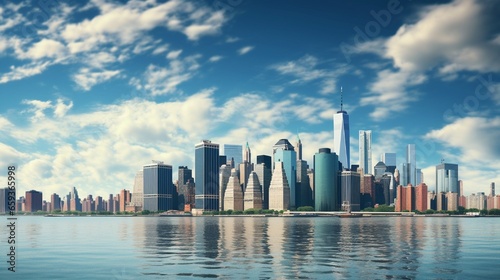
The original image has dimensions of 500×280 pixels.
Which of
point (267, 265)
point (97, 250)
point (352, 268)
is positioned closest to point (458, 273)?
point (352, 268)

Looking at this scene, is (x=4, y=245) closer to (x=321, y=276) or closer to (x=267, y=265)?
(x=267, y=265)

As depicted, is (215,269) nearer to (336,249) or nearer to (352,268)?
(352,268)

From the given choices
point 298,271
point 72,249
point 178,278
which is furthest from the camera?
point 72,249

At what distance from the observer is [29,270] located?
80938mm

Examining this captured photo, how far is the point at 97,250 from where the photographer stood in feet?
365

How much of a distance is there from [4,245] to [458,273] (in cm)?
9351

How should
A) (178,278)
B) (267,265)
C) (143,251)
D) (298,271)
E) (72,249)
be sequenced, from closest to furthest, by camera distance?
1. (178,278)
2. (298,271)
3. (267,265)
4. (143,251)
5. (72,249)

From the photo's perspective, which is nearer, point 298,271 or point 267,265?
point 298,271

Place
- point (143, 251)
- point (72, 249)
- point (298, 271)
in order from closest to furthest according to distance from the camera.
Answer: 1. point (298, 271)
2. point (143, 251)
3. point (72, 249)

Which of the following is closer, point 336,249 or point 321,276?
point 321,276

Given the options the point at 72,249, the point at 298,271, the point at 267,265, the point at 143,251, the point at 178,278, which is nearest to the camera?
the point at 178,278

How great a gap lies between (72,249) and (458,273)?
76.1 m

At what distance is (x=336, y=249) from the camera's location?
107312 millimetres

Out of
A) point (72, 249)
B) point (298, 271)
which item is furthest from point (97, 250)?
point (298, 271)
